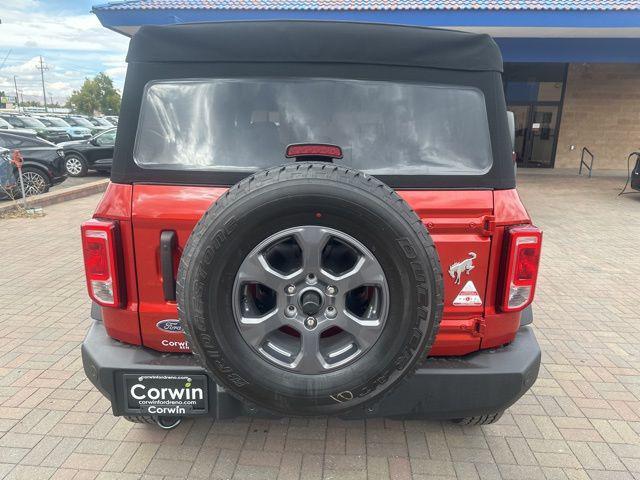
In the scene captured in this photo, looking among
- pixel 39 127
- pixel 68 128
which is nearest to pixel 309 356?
pixel 39 127

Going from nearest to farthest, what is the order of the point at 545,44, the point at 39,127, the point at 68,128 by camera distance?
1. the point at 545,44
2. the point at 39,127
3. the point at 68,128

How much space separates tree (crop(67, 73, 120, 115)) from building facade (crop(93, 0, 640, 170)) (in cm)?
7655

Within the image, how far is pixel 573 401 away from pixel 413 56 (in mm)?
2622

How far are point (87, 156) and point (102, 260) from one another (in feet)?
45.3

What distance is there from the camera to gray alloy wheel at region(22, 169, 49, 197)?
34.9 ft

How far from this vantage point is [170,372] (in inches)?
87.3

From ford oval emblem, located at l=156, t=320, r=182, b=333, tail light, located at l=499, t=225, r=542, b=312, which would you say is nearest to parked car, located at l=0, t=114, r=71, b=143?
ford oval emblem, located at l=156, t=320, r=182, b=333

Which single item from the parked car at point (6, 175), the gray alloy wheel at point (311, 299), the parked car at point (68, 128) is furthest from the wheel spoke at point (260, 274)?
the parked car at point (68, 128)

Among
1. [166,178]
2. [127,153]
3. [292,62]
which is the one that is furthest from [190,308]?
[292,62]

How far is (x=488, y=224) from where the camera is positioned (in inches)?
85.9

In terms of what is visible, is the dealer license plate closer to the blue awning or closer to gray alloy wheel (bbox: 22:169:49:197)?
gray alloy wheel (bbox: 22:169:49:197)

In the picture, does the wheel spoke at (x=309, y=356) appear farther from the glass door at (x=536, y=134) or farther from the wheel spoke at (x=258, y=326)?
the glass door at (x=536, y=134)

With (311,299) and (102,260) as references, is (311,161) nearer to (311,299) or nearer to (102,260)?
(311,299)

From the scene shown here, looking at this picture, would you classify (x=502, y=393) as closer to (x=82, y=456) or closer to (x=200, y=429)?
(x=200, y=429)
